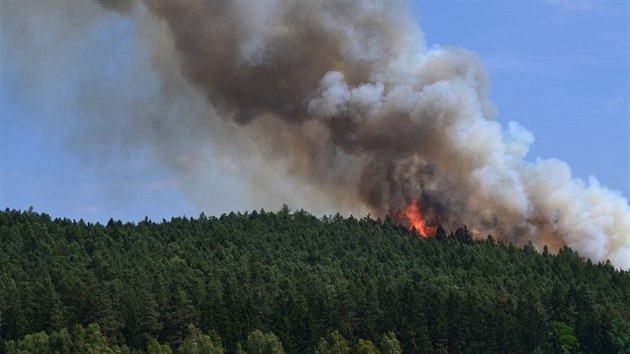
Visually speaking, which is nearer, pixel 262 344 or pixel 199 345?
pixel 199 345

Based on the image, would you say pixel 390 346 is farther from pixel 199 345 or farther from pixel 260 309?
pixel 199 345

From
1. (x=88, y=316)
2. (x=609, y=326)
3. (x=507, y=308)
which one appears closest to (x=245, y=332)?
(x=88, y=316)

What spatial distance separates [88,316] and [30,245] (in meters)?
50.6

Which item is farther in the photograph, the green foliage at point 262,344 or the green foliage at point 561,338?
the green foliage at point 561,338

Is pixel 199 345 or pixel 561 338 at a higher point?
pixel 561 338

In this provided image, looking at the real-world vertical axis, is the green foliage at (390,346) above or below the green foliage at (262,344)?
A: above

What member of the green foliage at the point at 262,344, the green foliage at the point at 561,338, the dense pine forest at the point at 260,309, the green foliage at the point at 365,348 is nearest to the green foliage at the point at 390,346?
the dense pine forest at the point at 260,309

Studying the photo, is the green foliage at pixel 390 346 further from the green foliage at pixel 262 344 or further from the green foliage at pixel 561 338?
the green foliage at pixel 561 338

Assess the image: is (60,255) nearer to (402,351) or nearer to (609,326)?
(402,351)

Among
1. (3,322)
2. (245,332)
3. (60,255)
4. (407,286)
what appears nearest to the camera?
(3,322)

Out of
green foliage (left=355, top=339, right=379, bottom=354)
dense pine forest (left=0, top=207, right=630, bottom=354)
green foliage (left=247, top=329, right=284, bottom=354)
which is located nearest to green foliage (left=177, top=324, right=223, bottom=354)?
dense pine forest (left=0, top=207, right=630, bottom=354)

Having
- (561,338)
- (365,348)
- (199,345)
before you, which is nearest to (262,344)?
(199,345)

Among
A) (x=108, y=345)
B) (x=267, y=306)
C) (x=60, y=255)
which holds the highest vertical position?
(x=60, y=255)

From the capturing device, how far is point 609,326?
173 metres
